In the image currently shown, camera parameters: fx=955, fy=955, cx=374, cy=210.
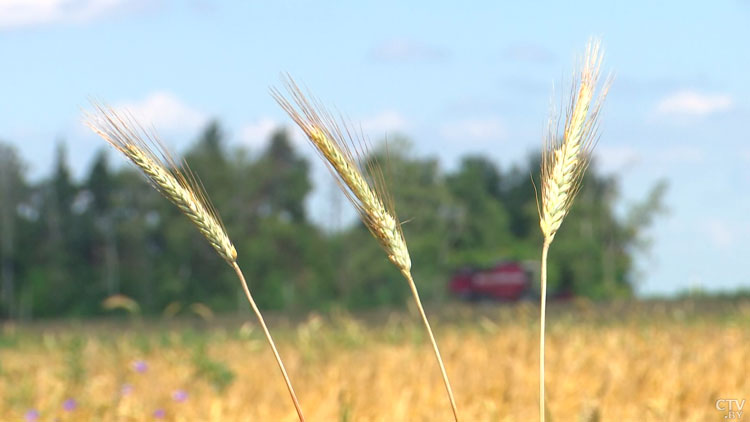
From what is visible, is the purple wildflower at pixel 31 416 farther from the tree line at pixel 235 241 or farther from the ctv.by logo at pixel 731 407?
the tree line at pixel 235 241

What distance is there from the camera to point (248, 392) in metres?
4.20

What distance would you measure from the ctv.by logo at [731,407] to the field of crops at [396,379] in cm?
4

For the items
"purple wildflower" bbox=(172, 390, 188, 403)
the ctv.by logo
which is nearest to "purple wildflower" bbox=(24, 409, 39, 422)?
"purple wildflower" bbox=(172, 390, 188, 403)

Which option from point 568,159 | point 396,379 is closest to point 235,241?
point 396,379

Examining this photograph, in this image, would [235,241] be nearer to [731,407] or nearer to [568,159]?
[731,407]

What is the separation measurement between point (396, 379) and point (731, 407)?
142 cm

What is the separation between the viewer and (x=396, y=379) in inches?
167

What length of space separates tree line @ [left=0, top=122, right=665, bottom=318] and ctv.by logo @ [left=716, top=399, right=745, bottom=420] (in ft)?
64.6

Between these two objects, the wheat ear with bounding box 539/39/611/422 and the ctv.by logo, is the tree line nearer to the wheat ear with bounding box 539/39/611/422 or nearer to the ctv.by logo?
the ctv.by logo

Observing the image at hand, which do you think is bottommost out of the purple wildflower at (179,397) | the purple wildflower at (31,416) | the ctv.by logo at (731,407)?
the purple wildflower at (31,416)

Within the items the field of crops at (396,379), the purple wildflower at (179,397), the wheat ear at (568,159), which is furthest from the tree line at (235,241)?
the wheat ear at (568,159)

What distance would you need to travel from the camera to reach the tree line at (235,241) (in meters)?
25.9

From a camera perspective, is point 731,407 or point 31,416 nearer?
point 731,407

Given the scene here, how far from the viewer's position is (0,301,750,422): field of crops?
355cm
